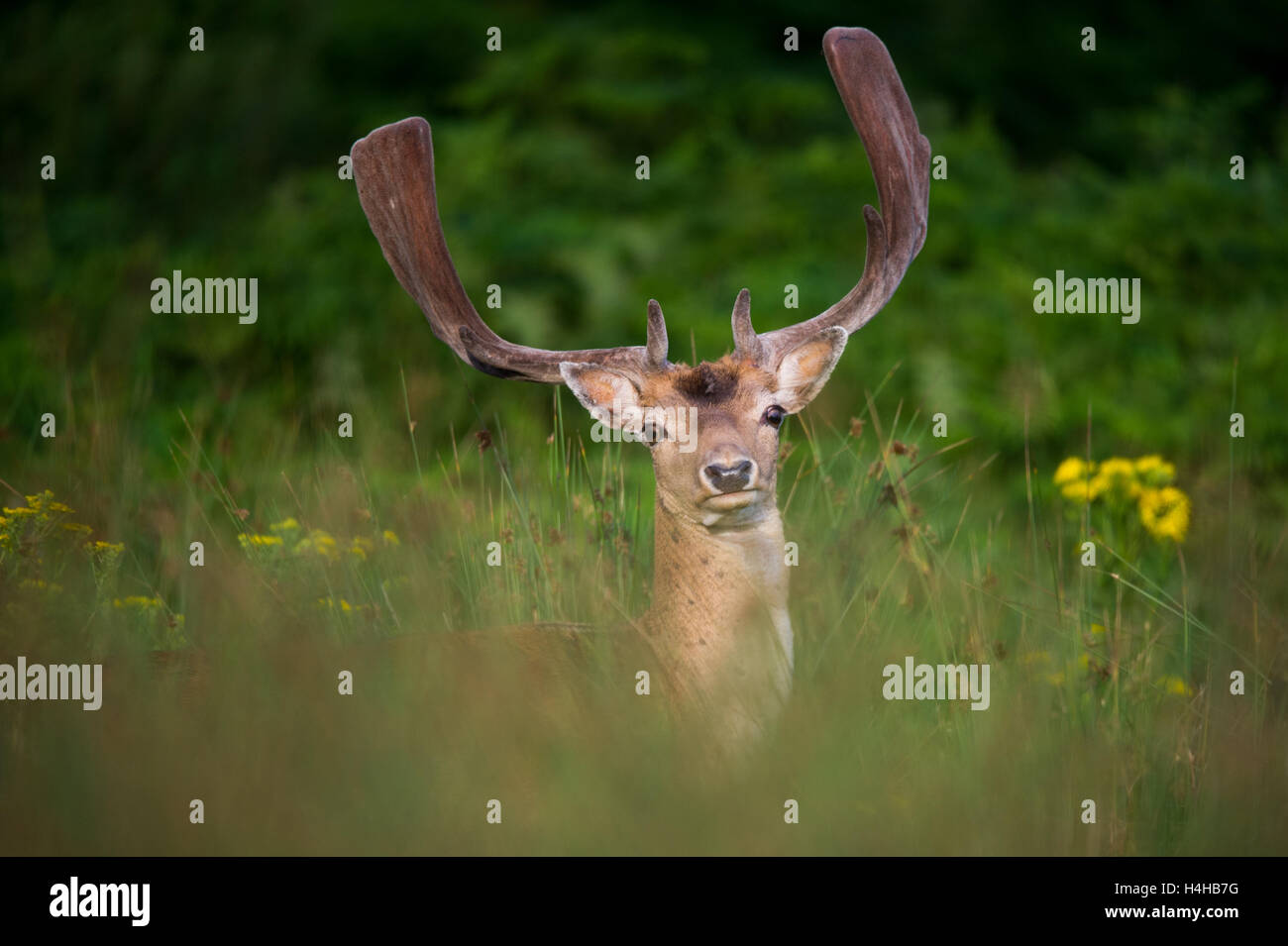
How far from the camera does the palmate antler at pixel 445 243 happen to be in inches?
200

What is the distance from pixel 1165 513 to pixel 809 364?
2359mm

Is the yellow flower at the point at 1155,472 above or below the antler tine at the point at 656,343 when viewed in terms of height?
below

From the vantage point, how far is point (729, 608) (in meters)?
4.67

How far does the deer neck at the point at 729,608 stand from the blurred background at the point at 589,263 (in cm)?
47

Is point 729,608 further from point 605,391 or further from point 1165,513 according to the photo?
point 1165,513

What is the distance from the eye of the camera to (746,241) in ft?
37.6

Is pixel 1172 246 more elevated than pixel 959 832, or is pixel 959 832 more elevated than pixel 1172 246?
pixel 1172 246

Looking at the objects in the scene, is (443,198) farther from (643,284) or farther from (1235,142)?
(1235,142)

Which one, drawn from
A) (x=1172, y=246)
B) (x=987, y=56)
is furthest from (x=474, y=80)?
(x=1172, y=246)

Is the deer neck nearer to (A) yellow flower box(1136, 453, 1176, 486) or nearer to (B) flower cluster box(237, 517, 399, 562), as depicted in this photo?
(B) flower cluster box(237, 517, 399, 562)

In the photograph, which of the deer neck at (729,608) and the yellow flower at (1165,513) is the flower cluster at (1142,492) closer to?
the yellow flower at (1165,513)

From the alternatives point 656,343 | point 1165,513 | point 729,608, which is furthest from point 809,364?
point 1165,513

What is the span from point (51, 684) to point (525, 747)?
1.36 meters

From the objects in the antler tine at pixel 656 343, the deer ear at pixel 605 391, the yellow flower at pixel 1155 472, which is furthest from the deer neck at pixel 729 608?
the yellow flower at pixel 1155 472
